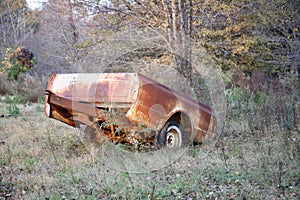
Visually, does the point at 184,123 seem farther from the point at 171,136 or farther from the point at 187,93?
the point at 187,93

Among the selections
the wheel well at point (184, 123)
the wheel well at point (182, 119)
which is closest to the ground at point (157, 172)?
the wheel well at point (184, 123)

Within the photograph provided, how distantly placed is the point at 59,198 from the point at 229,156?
2863mm

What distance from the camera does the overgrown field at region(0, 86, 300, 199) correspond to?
4.60 meters

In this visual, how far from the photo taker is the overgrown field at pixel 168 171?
4598 mm

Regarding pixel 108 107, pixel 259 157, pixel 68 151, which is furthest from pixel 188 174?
pixel 68 151

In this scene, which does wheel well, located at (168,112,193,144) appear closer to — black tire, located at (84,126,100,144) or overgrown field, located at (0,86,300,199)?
overgrown field, located at (0,86,300,199)

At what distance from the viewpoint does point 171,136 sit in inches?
274

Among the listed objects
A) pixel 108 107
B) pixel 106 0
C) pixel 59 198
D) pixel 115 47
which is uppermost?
pixel 106 0

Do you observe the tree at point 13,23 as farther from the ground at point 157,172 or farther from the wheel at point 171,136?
the wheel at point 171,136

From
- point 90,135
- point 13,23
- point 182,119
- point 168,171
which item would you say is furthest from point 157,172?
point 13,23

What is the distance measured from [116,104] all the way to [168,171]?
1365mm

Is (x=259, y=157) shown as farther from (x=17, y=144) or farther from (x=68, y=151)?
(x=17, y=144)

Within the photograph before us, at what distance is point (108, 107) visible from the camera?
6.23 metres

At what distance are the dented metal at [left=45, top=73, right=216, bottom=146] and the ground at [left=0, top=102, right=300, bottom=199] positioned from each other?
0.38 m
